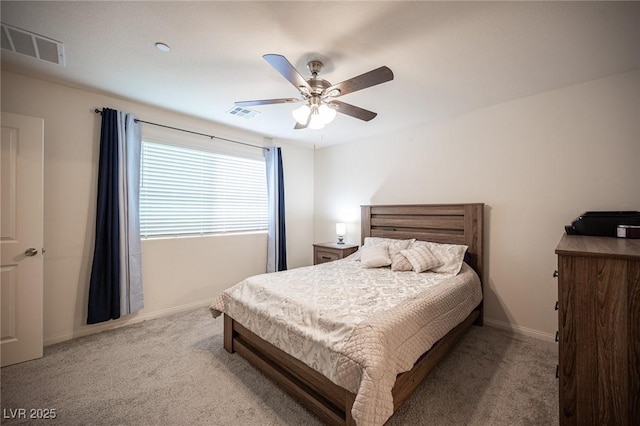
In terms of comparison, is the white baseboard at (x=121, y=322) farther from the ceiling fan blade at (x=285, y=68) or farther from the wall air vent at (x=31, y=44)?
the ceiling fan blade at (x=285, y=68)

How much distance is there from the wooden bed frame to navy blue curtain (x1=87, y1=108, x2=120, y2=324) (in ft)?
4.66

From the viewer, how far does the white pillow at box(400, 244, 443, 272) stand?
8.82ft

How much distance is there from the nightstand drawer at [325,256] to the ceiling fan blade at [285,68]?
8.49 ft

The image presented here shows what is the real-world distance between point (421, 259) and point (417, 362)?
1205 millimetres

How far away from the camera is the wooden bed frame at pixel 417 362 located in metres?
1.52

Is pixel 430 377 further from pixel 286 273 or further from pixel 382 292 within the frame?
pixel 286 273

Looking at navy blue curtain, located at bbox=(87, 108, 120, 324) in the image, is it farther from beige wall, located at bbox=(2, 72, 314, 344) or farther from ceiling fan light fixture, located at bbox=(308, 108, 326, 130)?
ceiling fan light fixture, located at bbox=(308, 108, 326, 130)

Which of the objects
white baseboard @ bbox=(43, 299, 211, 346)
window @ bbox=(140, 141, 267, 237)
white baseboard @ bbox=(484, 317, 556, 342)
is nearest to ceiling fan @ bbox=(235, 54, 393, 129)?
window @ bbox=(140, 141, 267, 237)

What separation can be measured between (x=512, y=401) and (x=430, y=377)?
0.52 m

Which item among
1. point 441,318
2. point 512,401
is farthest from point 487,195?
point 512,401

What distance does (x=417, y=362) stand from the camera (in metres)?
1.72

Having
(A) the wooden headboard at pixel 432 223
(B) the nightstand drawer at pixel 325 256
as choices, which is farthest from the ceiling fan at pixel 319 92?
(B) the nightstand drawer at pixel 325 256

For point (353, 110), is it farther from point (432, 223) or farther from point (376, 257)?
point (432, 223)

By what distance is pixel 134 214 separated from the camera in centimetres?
288
